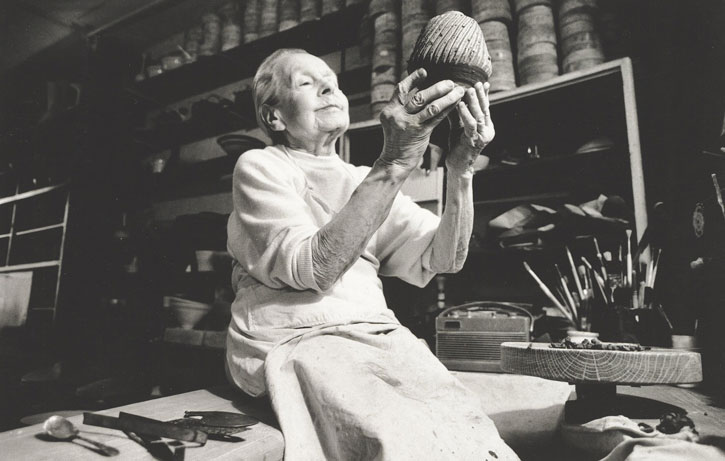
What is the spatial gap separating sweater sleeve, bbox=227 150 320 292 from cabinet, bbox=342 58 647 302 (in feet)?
5.40

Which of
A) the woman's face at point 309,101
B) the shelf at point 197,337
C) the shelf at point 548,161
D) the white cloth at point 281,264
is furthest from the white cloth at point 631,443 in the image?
the shelf at point 197,337

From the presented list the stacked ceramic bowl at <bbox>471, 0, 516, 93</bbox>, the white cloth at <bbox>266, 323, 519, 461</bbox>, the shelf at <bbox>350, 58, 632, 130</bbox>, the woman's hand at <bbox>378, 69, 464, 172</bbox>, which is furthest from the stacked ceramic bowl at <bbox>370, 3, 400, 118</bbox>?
the white cloth at <bbox>266, 323, 519, 461</bbox>

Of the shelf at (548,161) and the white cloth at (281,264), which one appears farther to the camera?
the shelf at (548,161)

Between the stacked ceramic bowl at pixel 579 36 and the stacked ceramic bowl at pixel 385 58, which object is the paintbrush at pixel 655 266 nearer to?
the stacked ceramic bowl at pixel 579 36

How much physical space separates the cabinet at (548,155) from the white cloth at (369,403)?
1.73m

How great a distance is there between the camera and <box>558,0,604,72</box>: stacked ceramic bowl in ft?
8.96

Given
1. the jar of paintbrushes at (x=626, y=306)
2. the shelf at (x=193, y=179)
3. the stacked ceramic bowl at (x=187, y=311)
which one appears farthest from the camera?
the shelf at (x=193, y=179)

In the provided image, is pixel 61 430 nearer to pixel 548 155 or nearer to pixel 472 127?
pixel 472 127

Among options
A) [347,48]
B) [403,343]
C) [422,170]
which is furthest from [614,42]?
[403,343]

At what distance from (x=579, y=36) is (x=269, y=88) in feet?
6.94

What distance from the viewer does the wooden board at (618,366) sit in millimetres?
1091

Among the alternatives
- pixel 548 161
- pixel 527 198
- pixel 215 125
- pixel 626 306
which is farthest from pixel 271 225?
pixel 215 125

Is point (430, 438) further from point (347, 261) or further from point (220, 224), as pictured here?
point (220, 224)

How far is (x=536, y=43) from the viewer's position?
2.88m
